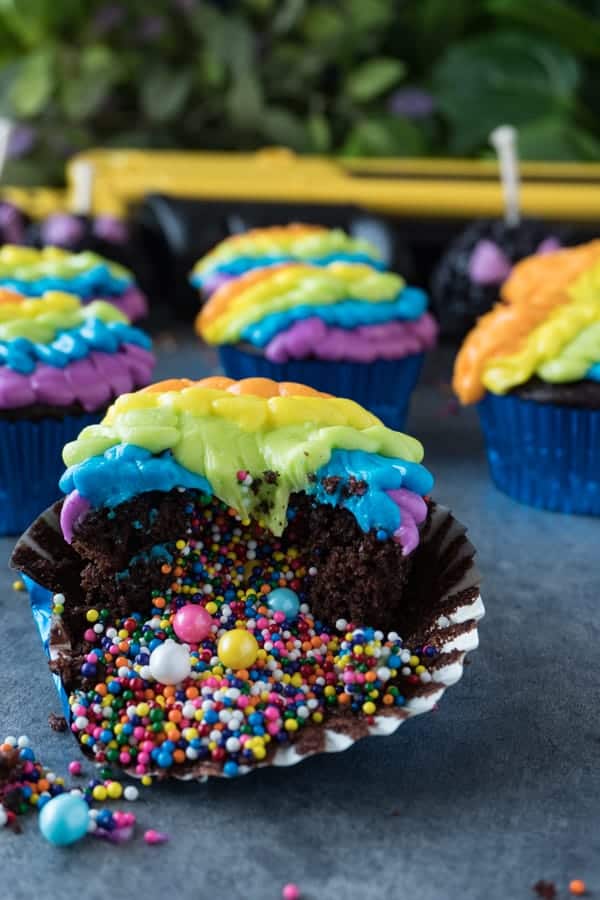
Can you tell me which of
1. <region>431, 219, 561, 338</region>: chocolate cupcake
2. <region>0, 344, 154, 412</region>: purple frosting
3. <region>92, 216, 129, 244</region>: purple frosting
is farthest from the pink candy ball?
<region>92, 216, 129, 244</region>: purple frosting

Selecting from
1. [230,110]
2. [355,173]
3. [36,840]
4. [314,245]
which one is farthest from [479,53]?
[36,840]

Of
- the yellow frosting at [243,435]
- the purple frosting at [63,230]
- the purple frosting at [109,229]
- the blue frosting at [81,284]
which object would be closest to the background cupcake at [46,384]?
the blue frosting at [81,284]

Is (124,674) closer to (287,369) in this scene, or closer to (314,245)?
(287,369)

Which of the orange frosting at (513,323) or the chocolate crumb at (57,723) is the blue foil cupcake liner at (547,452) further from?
the chocolate crumb at (57,723)

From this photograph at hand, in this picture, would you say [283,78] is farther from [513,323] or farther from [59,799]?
[59,799]

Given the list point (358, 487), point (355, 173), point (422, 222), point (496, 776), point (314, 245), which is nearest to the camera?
point (496, 776)

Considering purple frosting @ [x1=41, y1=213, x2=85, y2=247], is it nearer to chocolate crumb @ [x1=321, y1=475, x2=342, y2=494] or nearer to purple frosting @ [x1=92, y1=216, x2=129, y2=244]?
purple frosting @ [x1=92, y1=216, x2=129, y2=244]

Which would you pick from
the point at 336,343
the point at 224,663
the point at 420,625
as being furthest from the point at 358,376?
the point at 224,663
